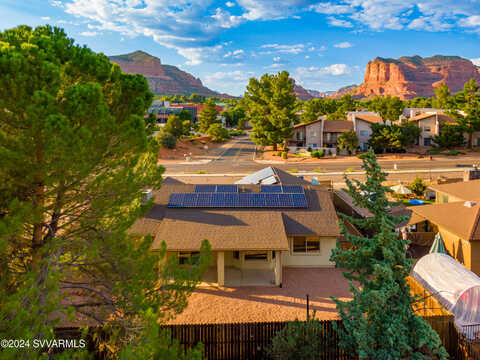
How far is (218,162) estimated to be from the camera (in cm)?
6322

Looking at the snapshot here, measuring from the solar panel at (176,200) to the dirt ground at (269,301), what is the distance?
6.35 meters

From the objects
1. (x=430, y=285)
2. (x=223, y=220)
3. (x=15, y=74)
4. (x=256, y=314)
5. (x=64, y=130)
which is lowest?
(x=256, y=314)

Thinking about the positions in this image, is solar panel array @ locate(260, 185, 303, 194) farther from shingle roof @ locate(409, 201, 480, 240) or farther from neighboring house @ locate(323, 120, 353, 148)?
neighboring house @ locate(323, 120, 353, 148)

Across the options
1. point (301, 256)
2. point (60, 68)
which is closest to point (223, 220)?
point (301, 256)

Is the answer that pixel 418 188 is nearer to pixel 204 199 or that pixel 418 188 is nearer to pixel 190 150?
pixel 204 199

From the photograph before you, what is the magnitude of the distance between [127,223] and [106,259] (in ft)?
4.50

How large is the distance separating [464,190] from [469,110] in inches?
2158

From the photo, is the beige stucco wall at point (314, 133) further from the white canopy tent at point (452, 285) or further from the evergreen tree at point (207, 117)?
the white canopy tent at point (452, 285)

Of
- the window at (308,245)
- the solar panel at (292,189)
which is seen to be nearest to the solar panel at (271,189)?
the solar panel at (292,189)

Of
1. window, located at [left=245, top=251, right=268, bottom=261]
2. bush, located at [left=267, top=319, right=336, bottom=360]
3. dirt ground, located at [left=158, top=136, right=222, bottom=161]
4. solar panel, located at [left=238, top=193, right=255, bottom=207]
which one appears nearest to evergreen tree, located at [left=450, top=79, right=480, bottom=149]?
dirt ground, located at [left=158, top=136, right=222, bottom=161]

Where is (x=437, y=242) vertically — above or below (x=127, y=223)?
below

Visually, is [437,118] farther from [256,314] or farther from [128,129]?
[128,129]

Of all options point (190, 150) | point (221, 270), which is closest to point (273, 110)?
point (190, 150)

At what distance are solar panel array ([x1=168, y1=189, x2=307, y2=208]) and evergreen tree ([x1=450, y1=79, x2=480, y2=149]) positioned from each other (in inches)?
2498
